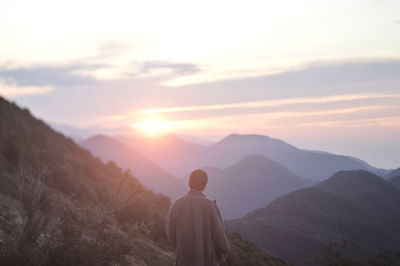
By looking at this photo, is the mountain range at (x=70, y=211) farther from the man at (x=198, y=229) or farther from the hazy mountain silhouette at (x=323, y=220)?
the hazy mountain silhouette at (x=323, y=220)

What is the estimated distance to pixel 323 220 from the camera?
7950 centimetres

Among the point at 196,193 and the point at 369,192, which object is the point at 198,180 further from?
the point at 369,192

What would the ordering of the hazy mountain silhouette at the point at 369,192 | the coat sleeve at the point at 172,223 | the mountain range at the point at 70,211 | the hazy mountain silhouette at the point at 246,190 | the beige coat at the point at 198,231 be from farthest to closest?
the hazy mountain silhouette at the point at 246,190 → the hazy mountain silhouette at the point at 369,192 → the mountain range at the point at 70,211 → the coat sleeve at the point at 172,223 → the beige coat at the point at 198,231

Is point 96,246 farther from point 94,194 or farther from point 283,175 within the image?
point 283,175

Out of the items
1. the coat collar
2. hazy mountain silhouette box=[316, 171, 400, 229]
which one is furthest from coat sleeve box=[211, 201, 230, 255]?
hazy mountain silhouette box=[316, 171, 400, 229]

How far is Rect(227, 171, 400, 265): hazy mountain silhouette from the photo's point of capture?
56562 millimetres

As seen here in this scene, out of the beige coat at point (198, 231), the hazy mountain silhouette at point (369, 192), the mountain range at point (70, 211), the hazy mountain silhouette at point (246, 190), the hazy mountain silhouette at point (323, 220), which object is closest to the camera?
the beige coat at point (198, 231)

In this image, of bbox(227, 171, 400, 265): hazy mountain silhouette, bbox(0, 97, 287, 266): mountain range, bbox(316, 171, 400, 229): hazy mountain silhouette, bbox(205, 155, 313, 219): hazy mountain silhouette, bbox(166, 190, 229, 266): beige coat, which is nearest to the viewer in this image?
bbox(166, 190, 229, 266): beige coat

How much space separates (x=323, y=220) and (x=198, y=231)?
80.2m

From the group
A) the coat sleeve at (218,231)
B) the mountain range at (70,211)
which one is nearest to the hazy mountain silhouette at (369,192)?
the mountain range at (70,211)

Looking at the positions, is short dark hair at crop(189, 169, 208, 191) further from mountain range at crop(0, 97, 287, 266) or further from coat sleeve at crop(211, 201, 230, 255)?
mountain range at crop(0, 97, 287, 266)

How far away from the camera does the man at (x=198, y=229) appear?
5191mm

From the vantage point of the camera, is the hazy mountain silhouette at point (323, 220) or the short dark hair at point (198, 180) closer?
Answer: the short dark hair at point (198, 180)

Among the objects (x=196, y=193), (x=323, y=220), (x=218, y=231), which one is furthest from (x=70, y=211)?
(x=323, y=220)
